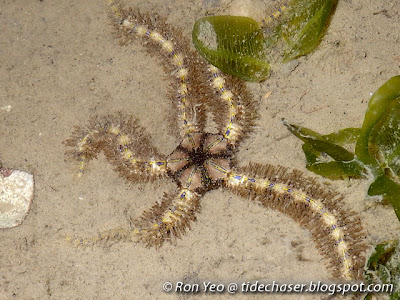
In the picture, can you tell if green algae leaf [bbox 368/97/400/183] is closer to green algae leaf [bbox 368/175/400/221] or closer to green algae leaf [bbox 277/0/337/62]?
green algae leaf [bbox 368/175/400/221]

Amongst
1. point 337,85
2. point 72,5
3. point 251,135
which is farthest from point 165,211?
point 72,5

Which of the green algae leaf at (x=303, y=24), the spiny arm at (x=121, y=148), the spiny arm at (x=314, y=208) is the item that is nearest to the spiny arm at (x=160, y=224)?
the spiny arm at (x=121, y=148)

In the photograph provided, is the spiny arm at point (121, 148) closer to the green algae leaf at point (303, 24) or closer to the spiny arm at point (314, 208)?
the spiny arm at point (314, 208)

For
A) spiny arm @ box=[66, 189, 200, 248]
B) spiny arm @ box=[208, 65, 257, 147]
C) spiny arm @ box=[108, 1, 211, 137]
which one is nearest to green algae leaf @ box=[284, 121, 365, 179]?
spiny arm @ box=[208, 65, 257, 147]

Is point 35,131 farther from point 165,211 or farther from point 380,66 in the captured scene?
point 380,66

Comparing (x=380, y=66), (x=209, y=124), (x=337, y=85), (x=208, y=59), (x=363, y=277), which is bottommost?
(x=363, y=277)

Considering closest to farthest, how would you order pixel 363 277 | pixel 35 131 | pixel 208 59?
pixel 363 277 < pixel 208 59 < pixel 35 131

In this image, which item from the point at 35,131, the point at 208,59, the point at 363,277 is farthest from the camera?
the point at 35,131
